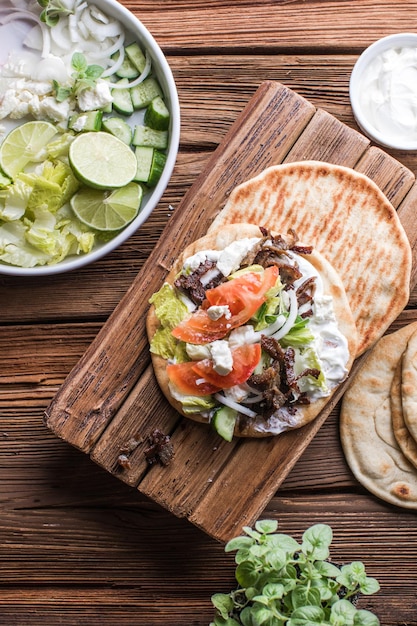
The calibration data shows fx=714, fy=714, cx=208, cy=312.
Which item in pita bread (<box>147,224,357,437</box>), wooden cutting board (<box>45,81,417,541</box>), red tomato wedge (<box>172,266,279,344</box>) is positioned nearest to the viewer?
red tomato wedge (<box>172,266,279,344</box>)

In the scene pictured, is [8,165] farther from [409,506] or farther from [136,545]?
[409,506]

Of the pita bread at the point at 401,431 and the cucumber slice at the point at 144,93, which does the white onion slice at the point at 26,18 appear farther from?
the pita bread at the point at 401,431

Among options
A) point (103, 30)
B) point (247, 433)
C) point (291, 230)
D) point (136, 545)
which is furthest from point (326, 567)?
point (103, 30)

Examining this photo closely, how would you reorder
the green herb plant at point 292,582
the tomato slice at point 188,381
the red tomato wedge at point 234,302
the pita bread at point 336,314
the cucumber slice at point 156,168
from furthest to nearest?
1. the cucumber slice at point 156,168
2. the pita bread at point 336,314
3. the tomato slice at point 188,381
4. the red tomato wedge at point 234,302
5. the green herb plant at point 292,582

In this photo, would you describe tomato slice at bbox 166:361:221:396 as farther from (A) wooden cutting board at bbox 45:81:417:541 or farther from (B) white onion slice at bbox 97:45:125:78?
(B) white onion slice at bbox 97:45:125:78

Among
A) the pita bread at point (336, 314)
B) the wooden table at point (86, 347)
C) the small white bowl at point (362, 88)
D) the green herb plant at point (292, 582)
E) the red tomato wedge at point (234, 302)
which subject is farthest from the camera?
the wooden table at point (86, 347)

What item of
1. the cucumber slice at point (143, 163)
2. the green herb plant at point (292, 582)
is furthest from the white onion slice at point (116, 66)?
the green herb plant at point (292, 582)

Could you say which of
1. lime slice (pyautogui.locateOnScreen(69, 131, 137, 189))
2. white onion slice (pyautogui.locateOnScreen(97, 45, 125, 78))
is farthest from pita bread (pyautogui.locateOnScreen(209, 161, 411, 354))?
white onion slice (pyautogui.locateOnScreen(97, 45, 125, 78))
